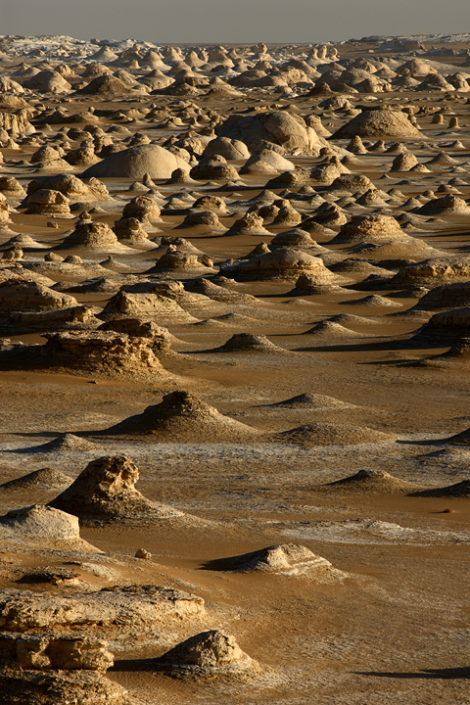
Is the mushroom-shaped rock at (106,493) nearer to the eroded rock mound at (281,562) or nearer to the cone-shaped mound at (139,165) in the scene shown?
the eroded rock mound at (281,562)

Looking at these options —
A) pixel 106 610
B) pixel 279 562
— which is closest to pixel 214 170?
pixel 279 562

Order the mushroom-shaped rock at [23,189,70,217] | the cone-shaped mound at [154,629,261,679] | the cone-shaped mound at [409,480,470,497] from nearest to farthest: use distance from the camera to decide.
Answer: the cone-shaped mound at [154,629,261,679], the cone-shaped mound at [409,480,470,497], the mushroom-shaped rock at [23,189,70,217]

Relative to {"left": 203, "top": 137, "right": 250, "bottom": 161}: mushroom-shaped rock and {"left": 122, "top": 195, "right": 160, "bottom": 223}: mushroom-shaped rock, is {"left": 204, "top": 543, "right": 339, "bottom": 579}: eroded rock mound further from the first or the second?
{"left": 203, "top": 137, "right": 250, "bottom": 161}: mushroom-shaped rock

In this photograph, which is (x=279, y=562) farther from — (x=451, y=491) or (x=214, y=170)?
(x=214, y=170)

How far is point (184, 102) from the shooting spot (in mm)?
66250

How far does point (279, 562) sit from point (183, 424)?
450 cm

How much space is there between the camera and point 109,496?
8.50m

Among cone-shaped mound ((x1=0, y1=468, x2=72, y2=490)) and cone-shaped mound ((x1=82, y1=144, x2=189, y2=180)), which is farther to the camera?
cone-shaped mound ((x1=82, y1=144, x2=189, y2=180))

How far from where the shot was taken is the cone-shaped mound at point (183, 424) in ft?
36.9

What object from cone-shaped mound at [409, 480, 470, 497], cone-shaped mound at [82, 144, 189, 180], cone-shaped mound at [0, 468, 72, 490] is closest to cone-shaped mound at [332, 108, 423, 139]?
cone-shaped mound at [82, 144, 189, 180]

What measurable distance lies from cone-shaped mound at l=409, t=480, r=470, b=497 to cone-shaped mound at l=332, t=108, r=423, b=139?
41330 mm

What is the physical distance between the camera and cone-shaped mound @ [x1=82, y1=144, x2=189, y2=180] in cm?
3950

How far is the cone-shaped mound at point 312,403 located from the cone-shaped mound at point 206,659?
7269mm

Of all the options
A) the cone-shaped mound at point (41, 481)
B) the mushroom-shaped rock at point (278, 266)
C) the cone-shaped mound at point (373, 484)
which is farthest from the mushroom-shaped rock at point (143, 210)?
the cone-shaped mound at point (41, 481)
